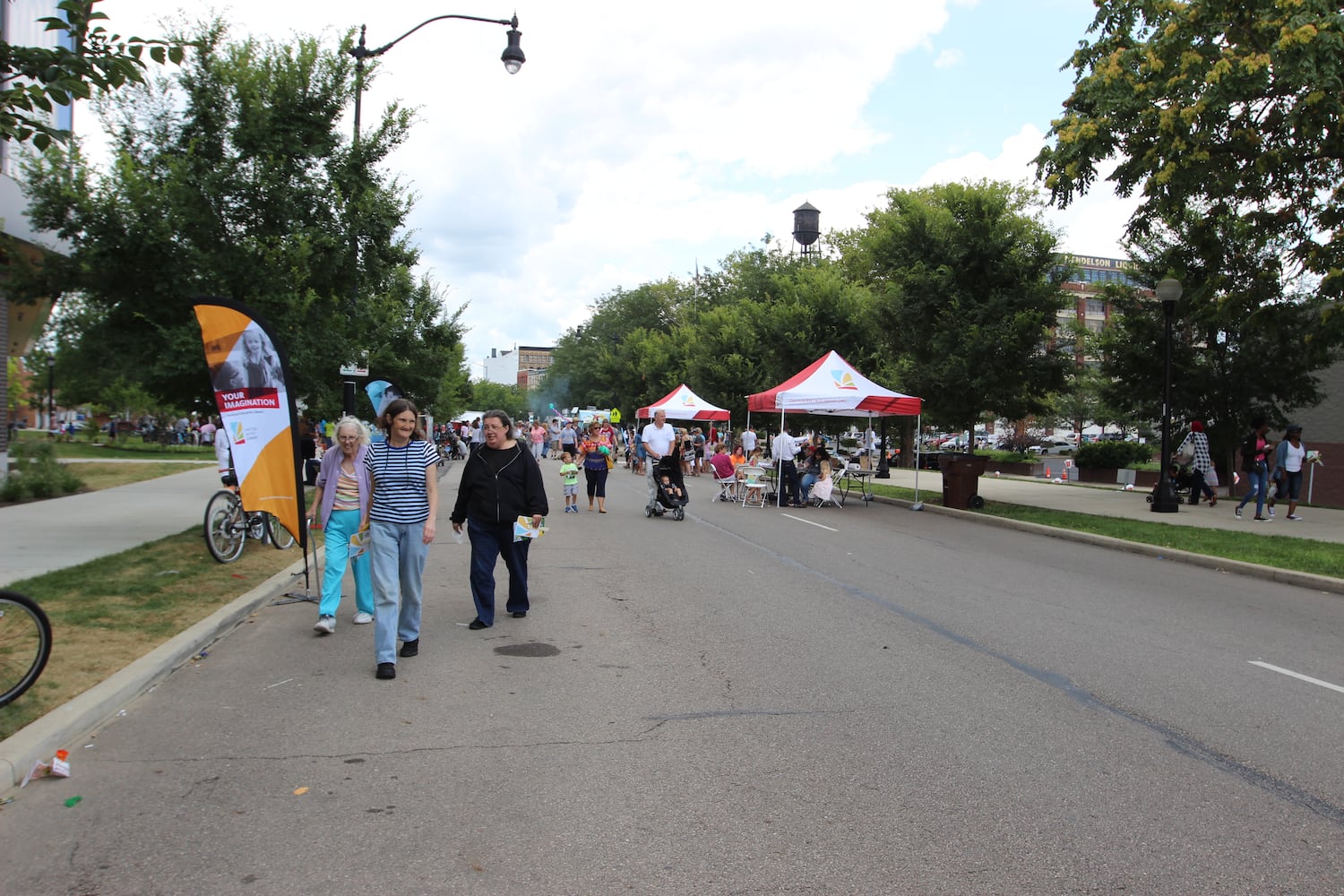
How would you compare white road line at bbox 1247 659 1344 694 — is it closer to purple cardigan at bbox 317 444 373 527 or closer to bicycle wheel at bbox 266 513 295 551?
purple cardigan at bbox 317 444 373 527

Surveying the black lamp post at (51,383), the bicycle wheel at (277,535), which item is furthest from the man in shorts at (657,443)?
the black lamp post at (51,383)

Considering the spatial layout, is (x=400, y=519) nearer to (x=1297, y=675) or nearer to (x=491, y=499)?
(x=491, y=499)

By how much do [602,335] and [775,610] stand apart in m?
76.4

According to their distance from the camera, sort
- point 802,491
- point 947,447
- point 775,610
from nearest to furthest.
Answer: point 775,610 < point 802,491 < point 947,447

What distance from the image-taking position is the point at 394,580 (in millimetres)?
6367

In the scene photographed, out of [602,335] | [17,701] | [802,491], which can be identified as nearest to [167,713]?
[17,701]

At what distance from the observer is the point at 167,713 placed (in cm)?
546

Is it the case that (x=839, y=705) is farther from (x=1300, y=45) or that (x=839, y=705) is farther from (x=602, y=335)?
(x=602, y=335)

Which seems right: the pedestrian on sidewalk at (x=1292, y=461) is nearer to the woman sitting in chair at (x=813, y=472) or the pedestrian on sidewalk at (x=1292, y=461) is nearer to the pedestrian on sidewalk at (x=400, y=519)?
the woman sitting in chair at (x=813, y=472)

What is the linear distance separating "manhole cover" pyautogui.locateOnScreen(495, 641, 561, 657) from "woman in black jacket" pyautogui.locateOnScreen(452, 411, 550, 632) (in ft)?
2.16

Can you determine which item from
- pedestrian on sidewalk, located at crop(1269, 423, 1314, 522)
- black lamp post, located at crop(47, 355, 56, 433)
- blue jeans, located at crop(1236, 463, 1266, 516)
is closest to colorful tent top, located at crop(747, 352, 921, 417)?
blue jeans, located at crop(1236, 463, 1266, 516)

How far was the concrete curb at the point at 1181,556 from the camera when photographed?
424 inches

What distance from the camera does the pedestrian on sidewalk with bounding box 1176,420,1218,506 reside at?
19766mm

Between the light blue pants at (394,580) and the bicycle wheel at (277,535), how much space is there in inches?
218
